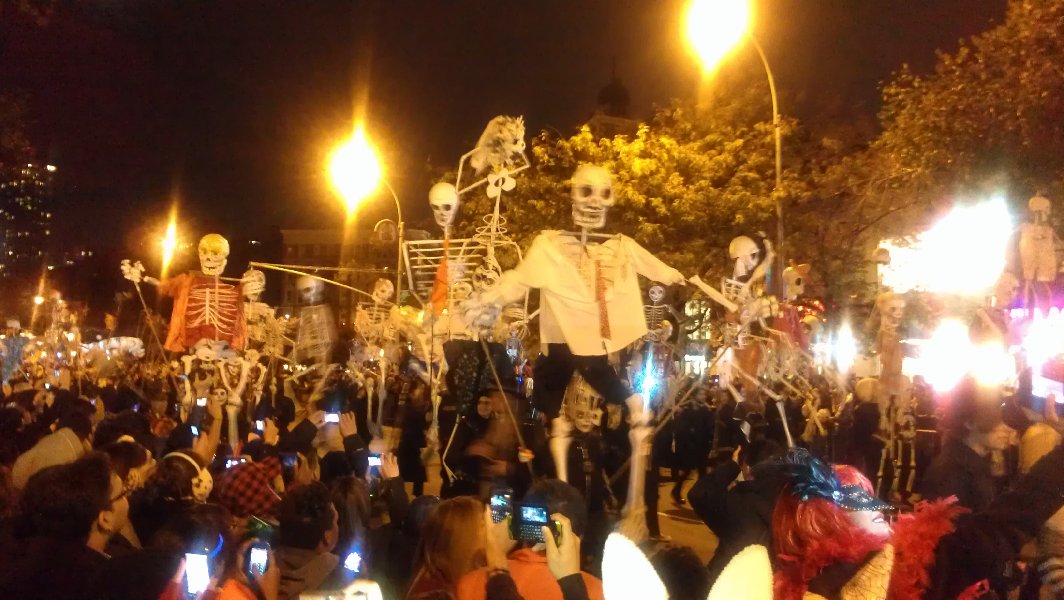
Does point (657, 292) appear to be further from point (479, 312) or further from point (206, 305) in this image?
point (206, 305)

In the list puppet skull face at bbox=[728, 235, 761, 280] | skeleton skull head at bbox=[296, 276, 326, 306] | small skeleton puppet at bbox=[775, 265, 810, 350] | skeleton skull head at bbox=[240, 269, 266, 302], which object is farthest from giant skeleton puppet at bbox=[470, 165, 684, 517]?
skeleton skull head at bbox=[296, 276, 326, 306]

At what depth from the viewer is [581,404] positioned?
5.90 meters

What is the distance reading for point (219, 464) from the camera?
696 centimetres

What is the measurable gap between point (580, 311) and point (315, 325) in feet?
21.6

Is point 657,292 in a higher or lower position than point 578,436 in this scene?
higher

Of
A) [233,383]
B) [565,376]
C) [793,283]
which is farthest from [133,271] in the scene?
[793,283]

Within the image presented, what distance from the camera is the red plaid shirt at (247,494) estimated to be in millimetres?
5420

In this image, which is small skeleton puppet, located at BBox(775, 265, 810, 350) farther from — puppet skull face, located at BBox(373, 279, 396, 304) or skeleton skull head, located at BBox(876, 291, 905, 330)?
puppet skull face, located at BBox(373, 279, 396, 304)

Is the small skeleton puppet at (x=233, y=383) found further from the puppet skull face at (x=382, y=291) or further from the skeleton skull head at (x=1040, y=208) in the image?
the skeleton skull head at (x=1040, y=208)

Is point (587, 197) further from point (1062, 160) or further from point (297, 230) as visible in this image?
point (297, 230)

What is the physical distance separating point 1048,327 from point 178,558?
9.36m

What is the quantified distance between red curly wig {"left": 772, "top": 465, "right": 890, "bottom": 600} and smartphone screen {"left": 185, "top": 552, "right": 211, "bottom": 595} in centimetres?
222

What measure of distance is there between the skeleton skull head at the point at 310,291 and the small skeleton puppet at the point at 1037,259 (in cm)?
784

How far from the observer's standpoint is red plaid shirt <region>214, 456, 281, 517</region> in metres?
5.42
